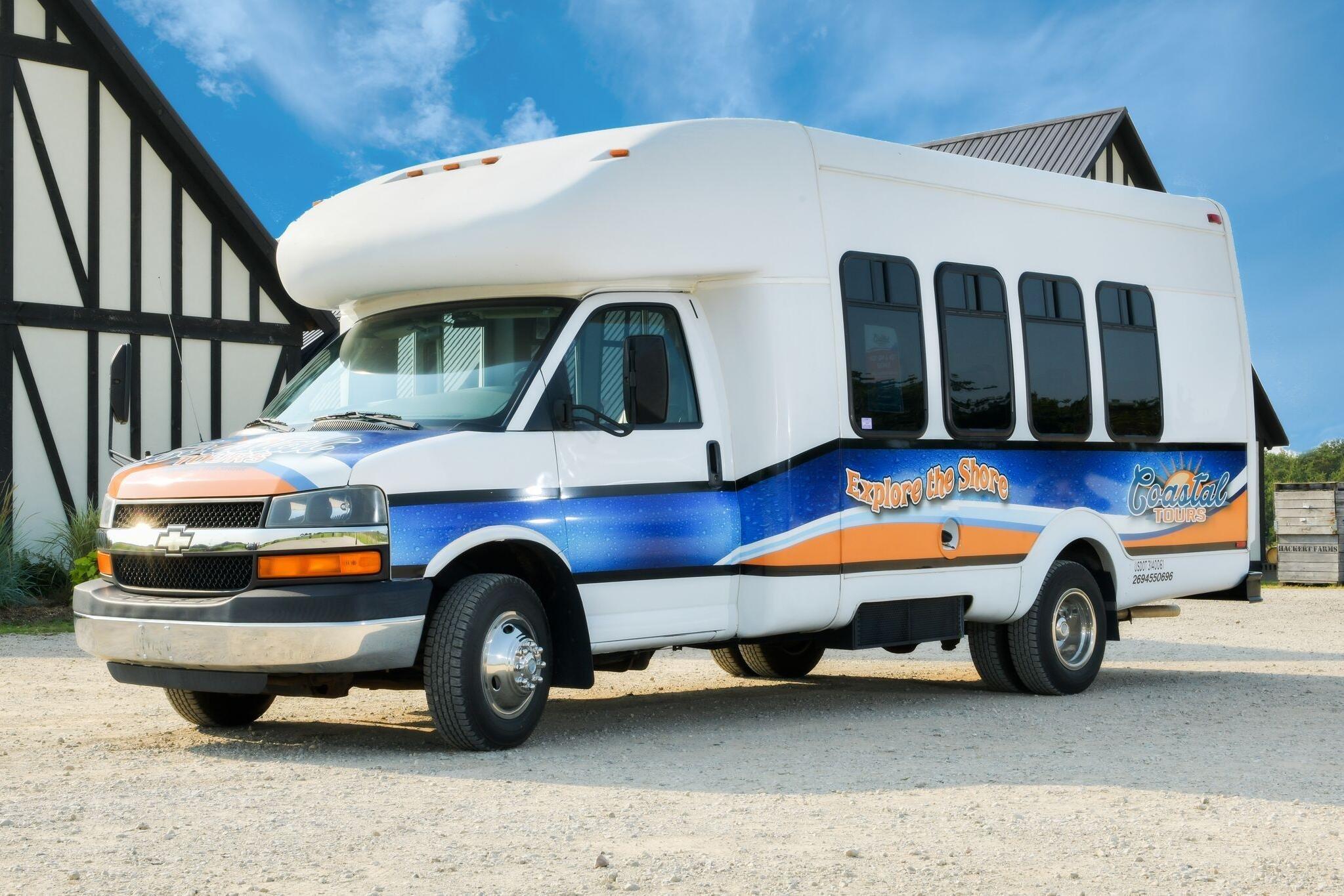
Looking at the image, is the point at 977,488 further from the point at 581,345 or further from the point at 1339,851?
the point at 1339,851

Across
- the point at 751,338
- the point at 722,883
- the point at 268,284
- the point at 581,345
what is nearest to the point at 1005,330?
the point at 751,338

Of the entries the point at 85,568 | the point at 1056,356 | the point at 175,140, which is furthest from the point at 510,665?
the point at 175,140

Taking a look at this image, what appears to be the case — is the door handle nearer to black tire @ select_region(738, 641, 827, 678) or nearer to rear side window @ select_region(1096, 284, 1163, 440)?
black tire @ select_region(738, 641, 827, 678)

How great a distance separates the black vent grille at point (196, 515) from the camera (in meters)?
6.85

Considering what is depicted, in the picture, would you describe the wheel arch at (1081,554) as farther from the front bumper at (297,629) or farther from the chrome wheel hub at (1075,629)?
the front bumper at (297,629)

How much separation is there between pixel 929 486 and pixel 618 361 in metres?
2.26

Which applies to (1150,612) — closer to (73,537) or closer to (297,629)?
(297,629)

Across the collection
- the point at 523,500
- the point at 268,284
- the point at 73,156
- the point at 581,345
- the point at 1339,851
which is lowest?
the point at 1339,851

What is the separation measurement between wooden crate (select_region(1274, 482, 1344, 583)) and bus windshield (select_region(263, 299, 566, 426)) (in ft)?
67.3

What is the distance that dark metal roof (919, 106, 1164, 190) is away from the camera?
28188 mm

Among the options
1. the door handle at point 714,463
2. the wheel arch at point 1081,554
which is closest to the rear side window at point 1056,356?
the wheel arch at point 1081,554

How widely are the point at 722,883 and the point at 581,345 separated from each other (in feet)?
11.3

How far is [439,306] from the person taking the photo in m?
8.09

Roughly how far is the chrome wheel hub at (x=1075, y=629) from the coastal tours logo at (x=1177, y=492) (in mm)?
705
